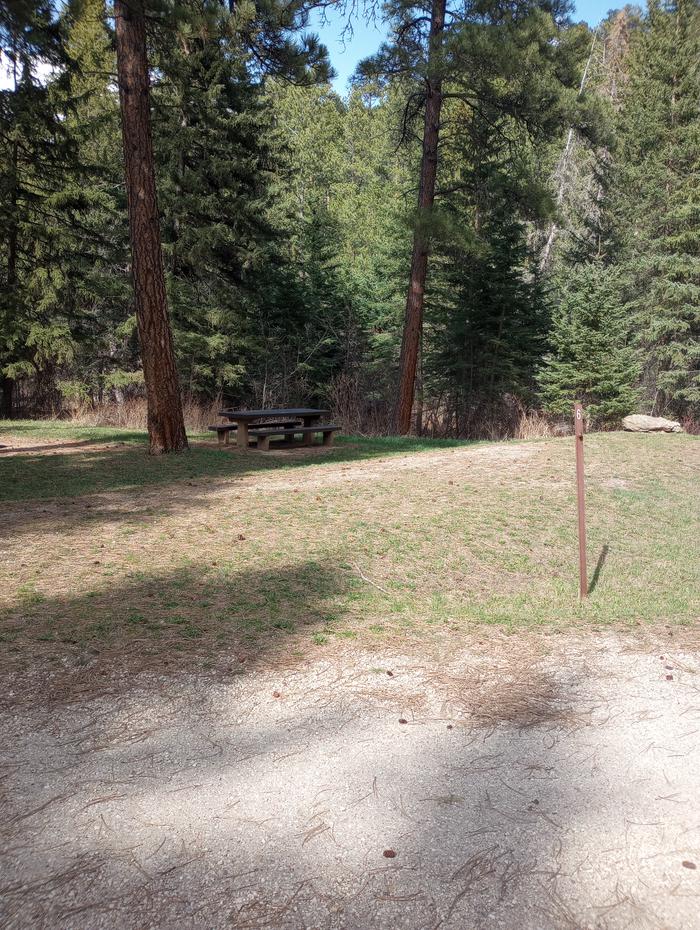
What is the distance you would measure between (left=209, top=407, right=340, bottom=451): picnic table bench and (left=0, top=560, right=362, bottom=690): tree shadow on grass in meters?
6.30

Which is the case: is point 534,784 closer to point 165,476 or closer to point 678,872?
point 678,872

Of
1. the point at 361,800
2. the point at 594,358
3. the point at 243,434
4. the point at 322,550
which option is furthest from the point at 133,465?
the point at 594,358

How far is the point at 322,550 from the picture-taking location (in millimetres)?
5770

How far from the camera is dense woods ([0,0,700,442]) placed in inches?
506

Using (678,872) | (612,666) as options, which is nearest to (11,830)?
(678,872)

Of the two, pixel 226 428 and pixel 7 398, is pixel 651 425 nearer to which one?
pixel 226 428

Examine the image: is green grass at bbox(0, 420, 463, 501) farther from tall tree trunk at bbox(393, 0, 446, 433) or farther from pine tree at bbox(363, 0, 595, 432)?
pine tree at bbox(363, 0, 595, 432)

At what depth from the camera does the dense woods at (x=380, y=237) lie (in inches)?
506

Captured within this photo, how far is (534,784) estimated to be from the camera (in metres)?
2.67

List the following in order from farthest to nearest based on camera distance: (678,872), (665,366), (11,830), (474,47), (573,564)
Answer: (665,366) < (474,47) < (573,564) < (11,830) < (678,872)

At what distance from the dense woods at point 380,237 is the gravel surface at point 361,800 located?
490 centimetres

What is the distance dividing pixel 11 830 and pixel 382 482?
20.0 feet

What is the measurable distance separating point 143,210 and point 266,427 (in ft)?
15.0

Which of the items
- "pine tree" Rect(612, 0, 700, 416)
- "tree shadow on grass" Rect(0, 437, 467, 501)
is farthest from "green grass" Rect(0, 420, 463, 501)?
"pine tree" Rect(612, 0, 700, 416)
